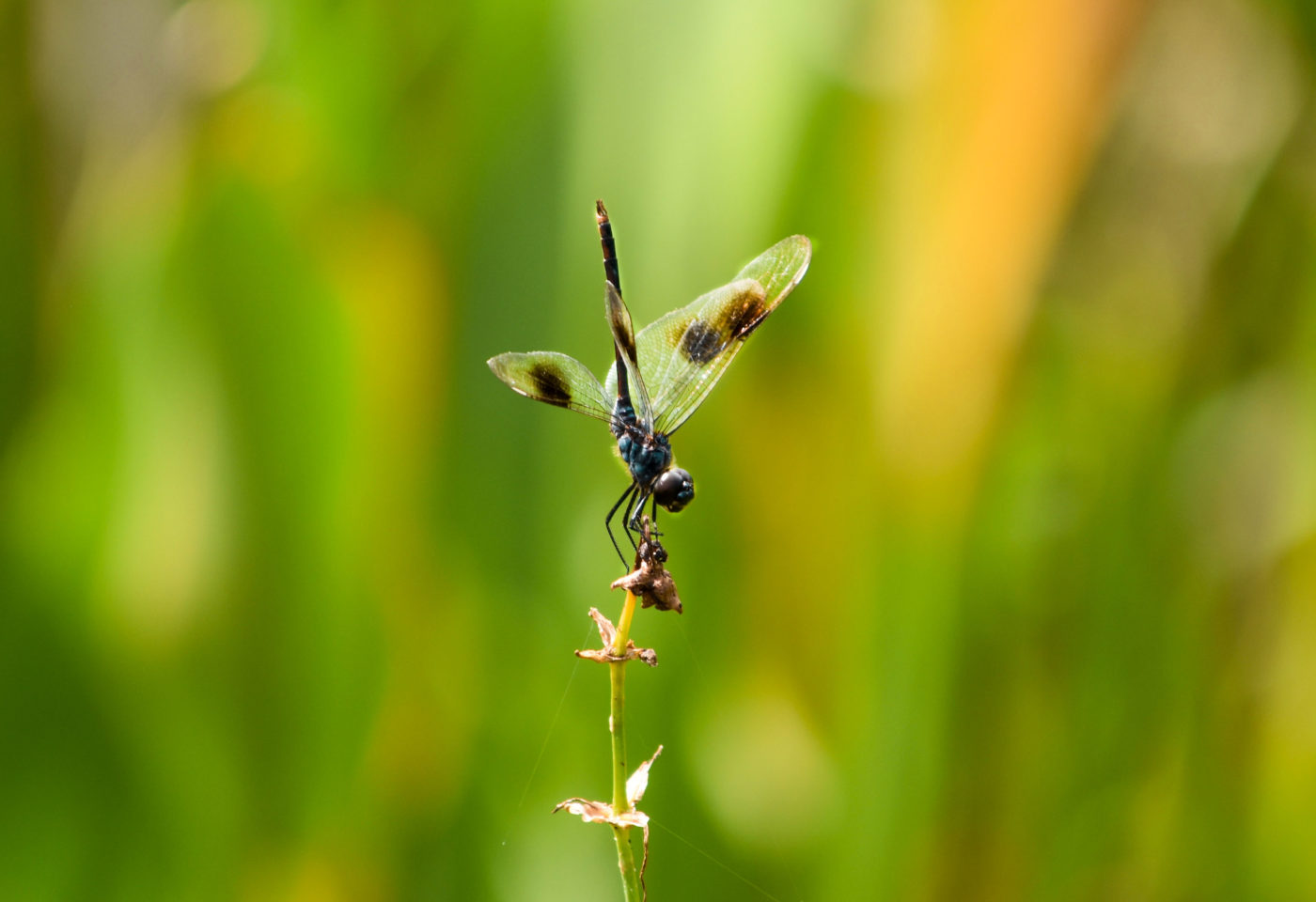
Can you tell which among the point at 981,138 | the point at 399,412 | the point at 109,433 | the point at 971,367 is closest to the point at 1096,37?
the point at 981,138

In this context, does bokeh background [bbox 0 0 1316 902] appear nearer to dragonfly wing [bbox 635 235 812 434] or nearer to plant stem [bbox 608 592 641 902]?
dragonfly wing [bbox 635 235 812 434]

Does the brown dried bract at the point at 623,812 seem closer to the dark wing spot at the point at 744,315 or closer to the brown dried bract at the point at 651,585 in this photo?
the brown dried bract at the point at 651,585

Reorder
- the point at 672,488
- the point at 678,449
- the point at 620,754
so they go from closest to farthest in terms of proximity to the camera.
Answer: the point at 620,754 → the point at 672,488 → the point at 678,449

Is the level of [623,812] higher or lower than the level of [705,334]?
lower

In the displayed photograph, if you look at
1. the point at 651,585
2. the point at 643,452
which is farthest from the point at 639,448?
the point at 651,585

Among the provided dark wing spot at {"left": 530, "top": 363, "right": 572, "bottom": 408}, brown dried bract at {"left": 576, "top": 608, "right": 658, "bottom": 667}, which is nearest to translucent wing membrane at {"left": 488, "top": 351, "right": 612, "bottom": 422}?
dark wing spot at {"left": 530, "top": 363, "right": 572, "bottom": 408}

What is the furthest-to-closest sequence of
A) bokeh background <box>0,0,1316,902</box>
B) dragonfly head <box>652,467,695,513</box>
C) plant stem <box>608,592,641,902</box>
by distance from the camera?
bokeh background <box>0,0,1316,902</box>
dragonfly head <box>652,467,695,513</box>
plant stem <box>608,592,641,902</box>

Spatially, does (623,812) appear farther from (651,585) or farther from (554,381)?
(554,381)
